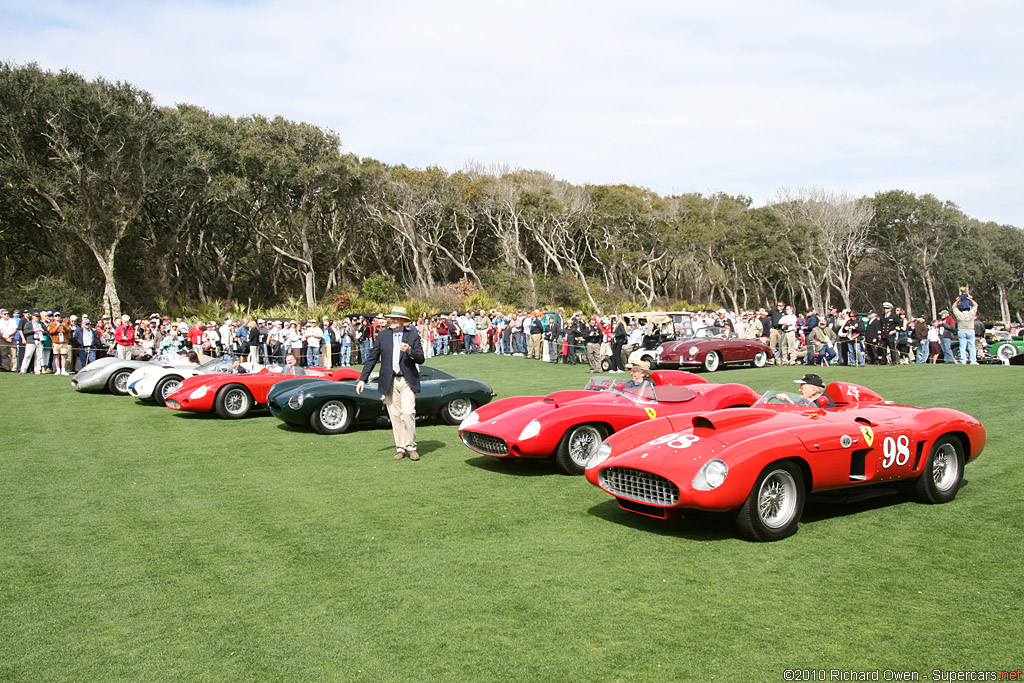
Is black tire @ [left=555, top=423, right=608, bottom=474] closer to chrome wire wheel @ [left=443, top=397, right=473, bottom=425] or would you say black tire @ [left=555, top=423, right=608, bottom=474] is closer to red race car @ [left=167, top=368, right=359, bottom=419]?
chrome wire wheel @ [left=443, top=397, right=473, bottom=425]

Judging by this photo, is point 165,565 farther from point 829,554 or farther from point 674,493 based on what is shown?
point 829,554

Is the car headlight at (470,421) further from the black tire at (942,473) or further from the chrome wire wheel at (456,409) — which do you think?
the black tire at (942,473)

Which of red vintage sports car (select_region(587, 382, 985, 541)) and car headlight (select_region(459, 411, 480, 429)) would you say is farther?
car headlight (select_region(459, 411, 480, 429))

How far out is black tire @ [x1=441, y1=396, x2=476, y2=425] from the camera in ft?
42.2

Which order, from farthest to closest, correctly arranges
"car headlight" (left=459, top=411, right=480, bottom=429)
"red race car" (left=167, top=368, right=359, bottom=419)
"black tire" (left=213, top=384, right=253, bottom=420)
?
1. "black tire" (left=213, top=384, right=253, bottom=420)
2. "red race car" (left=167, top=368, right=359, bottom=419)
3. "car headlight" (left=459, top=411, right=480, bottom=429)

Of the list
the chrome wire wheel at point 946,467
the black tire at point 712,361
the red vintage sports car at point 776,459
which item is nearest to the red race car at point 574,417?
the red vintage sports car at point 776,459

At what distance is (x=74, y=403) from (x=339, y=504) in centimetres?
1036

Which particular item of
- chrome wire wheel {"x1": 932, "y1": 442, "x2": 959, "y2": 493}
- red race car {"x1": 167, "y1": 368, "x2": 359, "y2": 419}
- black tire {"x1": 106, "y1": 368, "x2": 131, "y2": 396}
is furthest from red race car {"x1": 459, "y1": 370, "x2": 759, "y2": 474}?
black tire {"x1": 106, "y1": 368, "x2": 131, "y2": 396}

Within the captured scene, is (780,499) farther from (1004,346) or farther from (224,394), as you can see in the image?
(1004,346)

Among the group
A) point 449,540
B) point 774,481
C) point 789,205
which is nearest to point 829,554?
point 774,481

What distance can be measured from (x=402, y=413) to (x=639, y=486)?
14.0 feet

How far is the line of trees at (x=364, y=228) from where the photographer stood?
1318 inches

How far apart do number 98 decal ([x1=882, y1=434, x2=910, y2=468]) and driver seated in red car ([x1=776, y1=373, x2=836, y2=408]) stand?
958 millimetres

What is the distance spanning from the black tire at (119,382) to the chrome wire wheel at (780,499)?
1500 cm
